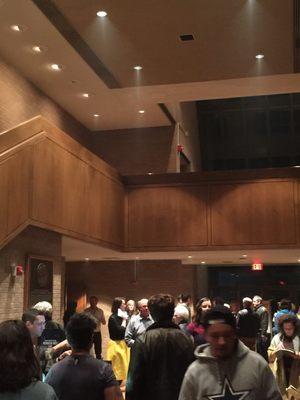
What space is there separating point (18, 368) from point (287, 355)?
16.1 ft

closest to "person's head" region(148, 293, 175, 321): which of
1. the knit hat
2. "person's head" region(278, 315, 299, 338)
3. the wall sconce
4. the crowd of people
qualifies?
the crowd of people

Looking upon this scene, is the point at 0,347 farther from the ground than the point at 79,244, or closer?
closer

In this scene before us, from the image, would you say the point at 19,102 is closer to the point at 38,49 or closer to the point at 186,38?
the point at 38,49

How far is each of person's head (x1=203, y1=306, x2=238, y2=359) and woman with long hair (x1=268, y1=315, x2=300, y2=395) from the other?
4.01 m

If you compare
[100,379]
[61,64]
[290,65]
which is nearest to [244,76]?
[290,65]

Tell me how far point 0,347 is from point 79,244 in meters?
8.47

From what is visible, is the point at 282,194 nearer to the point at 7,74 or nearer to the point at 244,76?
the point at 244,76

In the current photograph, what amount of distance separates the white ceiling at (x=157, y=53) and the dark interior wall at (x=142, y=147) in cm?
168

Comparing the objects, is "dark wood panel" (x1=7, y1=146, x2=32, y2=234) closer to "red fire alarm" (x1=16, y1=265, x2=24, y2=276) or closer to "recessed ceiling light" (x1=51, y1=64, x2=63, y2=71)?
"red fire alarm" (x1=16, y1=265, x2=24, y2=276)

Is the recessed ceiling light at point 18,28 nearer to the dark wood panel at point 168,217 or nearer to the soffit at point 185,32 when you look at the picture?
the soffit at point 185,32

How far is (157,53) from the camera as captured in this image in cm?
1032

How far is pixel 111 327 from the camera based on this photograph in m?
9.80

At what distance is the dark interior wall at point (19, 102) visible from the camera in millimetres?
10531

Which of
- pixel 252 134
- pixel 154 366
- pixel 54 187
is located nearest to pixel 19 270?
pixel 54 187
